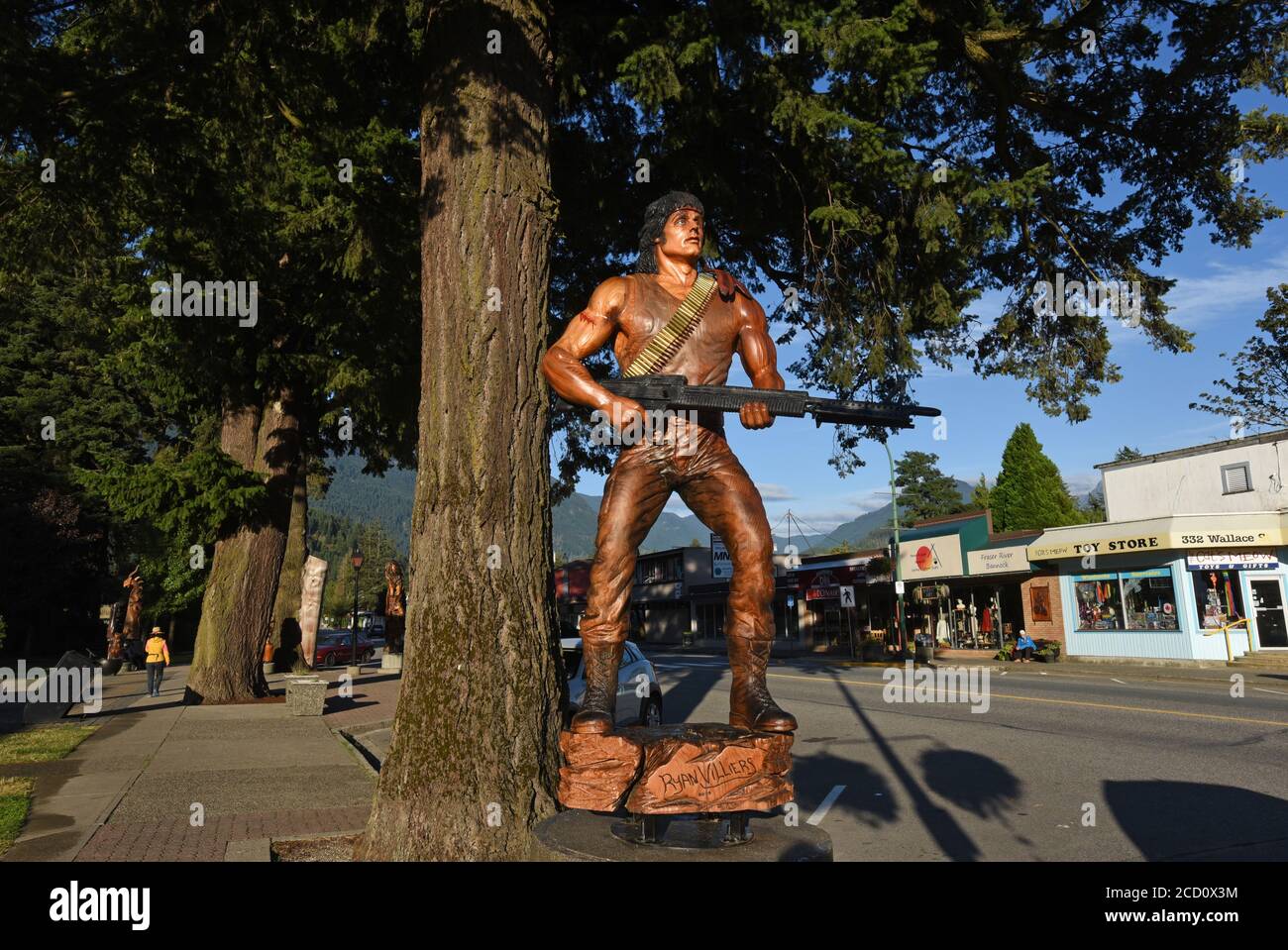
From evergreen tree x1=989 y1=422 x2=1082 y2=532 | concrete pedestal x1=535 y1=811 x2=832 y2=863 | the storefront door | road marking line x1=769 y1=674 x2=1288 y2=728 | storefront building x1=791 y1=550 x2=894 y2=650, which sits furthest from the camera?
evergreen tree x1=989 y1=422 x2=1082 y2=532

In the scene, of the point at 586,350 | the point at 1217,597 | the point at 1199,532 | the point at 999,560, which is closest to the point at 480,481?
the point at 586,350

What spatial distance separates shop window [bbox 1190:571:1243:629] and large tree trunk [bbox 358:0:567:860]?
24920 millimetres

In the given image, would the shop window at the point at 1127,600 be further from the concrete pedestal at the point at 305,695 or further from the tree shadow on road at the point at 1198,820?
the concrete pedestal at the point at 305,695

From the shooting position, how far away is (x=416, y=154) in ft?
34.4

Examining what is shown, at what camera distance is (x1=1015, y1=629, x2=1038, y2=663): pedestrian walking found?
27734 millimetres

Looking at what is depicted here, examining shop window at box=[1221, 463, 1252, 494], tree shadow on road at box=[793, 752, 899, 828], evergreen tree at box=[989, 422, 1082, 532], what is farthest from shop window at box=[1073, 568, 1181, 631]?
tree shadow on road at box=[793, 752, 899, 828]

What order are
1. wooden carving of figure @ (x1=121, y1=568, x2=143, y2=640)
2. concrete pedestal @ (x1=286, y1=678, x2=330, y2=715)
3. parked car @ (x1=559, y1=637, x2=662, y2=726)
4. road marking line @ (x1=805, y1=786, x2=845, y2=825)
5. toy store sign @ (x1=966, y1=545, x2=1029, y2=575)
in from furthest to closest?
toy store sign @ (x1=966, y1=545, x2=1029, y2=575), wooden carving of figure @ (x1=121, y1=568, x2=143, y2=640), concrete pedestal @ (x1=286, y1=678, x2=330, y2=715), parked car @ (x1=559, y1=637, x2=662, y2=726), road marking line @ (x1=805, y1=786, x2=845, y2=825)

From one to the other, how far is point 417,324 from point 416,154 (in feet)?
9.41

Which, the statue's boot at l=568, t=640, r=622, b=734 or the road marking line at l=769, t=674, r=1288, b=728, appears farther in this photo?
the road marking line at l=769, t=674, r=1288, b=728

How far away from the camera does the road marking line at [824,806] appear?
7.34m

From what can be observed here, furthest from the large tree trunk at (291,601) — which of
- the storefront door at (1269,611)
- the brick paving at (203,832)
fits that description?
the storefront door at (1269,611)

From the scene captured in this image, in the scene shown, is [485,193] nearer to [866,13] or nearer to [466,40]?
[466,40]

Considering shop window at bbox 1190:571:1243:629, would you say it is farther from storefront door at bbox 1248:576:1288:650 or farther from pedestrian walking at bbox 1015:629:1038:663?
pedestrian walking at bbox 1015:629:1038:663
